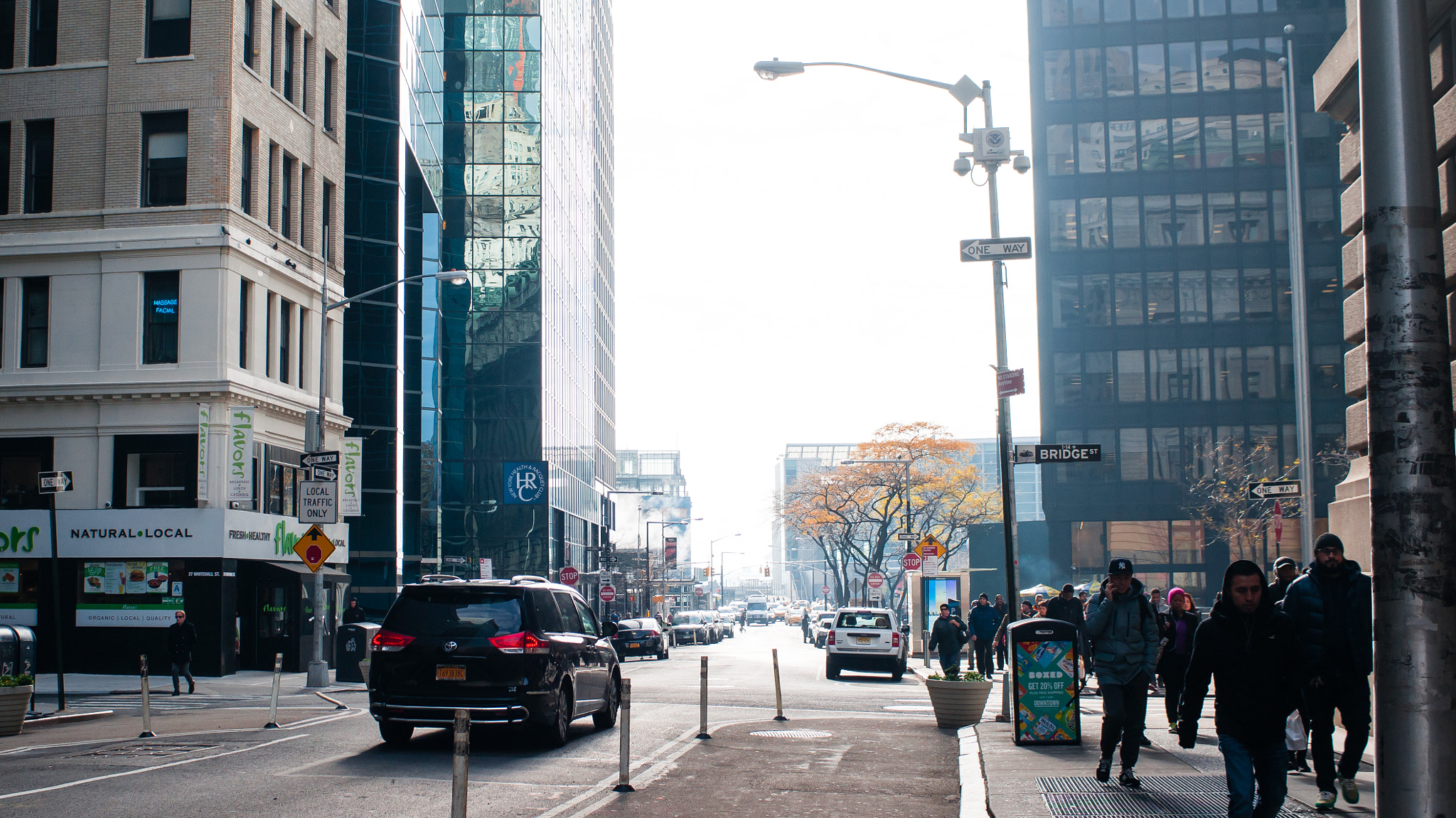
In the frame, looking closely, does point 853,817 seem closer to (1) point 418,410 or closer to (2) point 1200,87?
(1) point 418,410

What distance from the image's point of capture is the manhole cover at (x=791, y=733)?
15.7 metres

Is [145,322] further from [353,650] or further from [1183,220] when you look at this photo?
[1183,220]

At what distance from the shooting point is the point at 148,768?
1205 centimetres

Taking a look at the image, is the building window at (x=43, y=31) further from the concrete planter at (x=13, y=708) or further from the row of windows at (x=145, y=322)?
the concrete planter at (x=13, y=708)

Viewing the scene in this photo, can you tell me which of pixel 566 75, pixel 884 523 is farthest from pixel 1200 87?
pixel 566 75

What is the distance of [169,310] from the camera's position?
3062 cm

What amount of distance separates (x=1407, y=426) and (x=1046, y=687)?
29.0 ft

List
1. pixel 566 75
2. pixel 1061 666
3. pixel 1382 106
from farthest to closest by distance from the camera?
pixel 566 75
pixel 1061 666
pixel 1382 106

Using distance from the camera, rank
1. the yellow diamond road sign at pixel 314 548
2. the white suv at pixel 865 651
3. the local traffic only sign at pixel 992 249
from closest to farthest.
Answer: the local traffic only sign at pixel 992 249, the yellow diamond road sign at pixel 314 548, the white suv at pixel 865 651

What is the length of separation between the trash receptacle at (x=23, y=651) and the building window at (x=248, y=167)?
15.4 metres

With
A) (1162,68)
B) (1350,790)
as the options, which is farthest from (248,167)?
(1162,68)

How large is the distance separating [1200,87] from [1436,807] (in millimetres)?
58188

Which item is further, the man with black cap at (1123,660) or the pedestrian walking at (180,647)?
the pedestrian walking at (180,647)

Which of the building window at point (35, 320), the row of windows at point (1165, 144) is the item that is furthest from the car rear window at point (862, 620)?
the row of windows at point (1165, 144)
